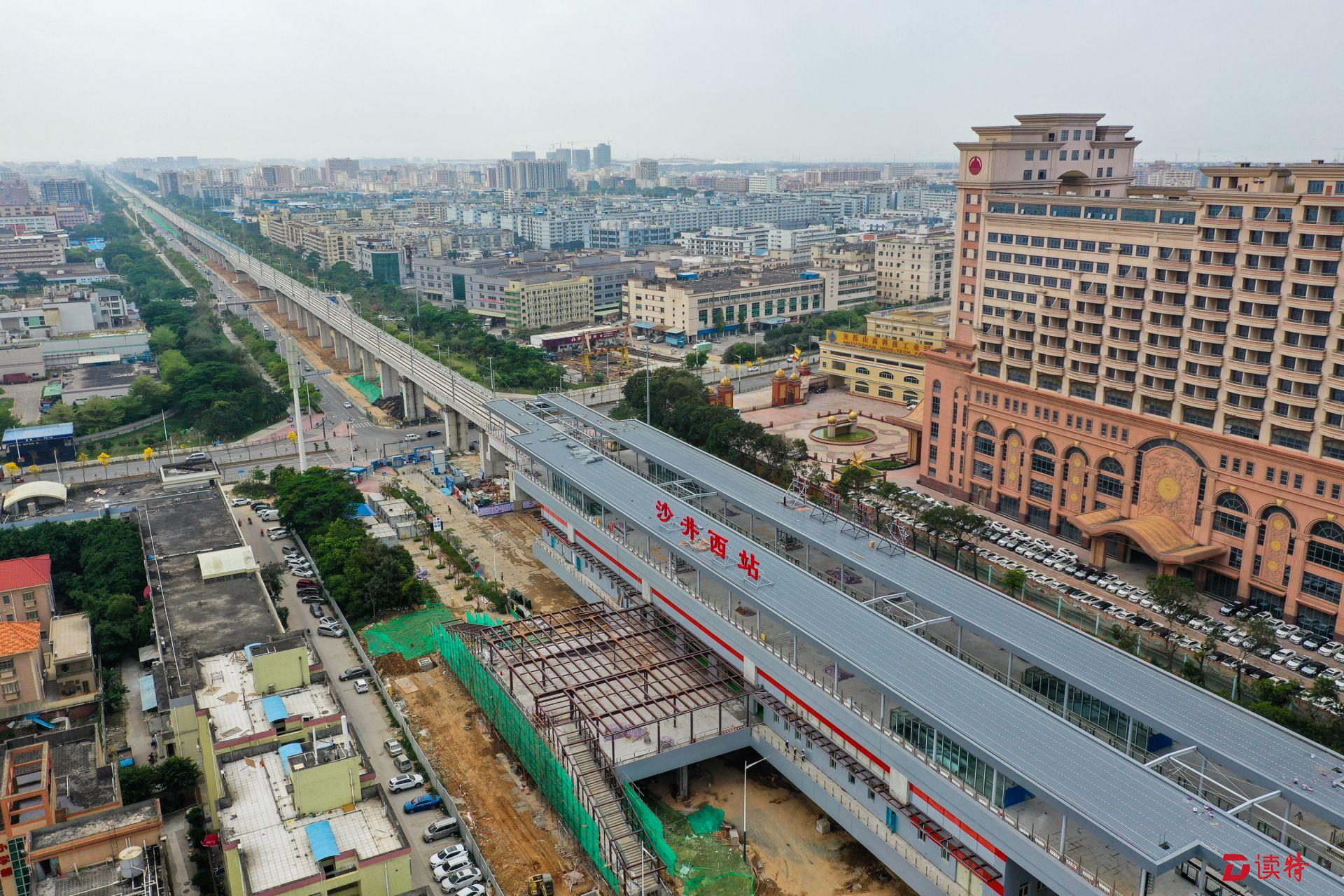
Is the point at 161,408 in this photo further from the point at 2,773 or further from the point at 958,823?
the point at 958,823

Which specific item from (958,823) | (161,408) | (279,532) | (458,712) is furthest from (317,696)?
(161,408)

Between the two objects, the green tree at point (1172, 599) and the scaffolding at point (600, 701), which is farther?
the green tree at point (1172, 599)

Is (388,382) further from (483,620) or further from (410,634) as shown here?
(483,620)

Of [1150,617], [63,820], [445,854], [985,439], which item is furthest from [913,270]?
[63,820]

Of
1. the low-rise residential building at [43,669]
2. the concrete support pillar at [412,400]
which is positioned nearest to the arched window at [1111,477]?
the low-rise residential building at [43,669]

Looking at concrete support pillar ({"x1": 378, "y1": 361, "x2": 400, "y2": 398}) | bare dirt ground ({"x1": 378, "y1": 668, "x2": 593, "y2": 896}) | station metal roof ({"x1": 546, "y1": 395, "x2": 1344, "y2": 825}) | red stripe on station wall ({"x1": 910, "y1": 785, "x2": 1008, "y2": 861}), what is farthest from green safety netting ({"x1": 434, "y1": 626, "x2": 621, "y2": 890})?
concrete support pillar ({"x1": 378, "y1": 361, "x2": 400, "y2": 398})

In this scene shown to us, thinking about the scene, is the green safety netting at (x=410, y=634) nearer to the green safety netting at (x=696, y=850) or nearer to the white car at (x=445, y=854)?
the white car at (x=445, y=854)
